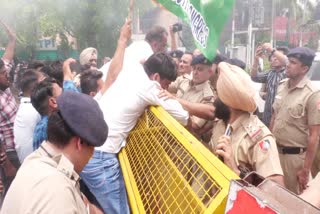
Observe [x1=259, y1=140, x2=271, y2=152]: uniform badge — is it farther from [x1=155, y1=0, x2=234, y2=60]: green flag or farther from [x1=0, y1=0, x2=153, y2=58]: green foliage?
[x1=0, y1=0, x2=153, y2=58]: green foliage

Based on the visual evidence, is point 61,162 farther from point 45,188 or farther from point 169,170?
point 169,170

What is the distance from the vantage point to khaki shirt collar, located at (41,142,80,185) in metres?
1.41

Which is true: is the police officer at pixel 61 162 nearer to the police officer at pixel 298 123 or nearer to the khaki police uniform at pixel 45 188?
the khaki police uniform at pixel 45 188

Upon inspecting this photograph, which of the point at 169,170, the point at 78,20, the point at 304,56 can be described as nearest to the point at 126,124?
the point at 169,170

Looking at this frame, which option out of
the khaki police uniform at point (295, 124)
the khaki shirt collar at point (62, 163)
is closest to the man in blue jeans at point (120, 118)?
the khaki shirt collar at point (62, 163)

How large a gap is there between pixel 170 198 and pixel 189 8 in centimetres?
173

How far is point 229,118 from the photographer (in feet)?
7.04

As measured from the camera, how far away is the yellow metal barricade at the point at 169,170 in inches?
50.4

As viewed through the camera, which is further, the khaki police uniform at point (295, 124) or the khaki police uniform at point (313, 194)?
the khaki police uniform at point (295, 124)

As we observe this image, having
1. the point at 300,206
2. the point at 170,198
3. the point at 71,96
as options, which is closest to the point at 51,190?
the point at 71,96

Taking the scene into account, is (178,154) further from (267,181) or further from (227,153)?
(267,181)

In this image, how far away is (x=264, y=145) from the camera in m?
1.79

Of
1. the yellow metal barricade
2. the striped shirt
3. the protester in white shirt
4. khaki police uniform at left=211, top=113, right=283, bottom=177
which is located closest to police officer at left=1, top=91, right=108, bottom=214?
the yellow metal barricade

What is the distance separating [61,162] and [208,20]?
1.74 m
